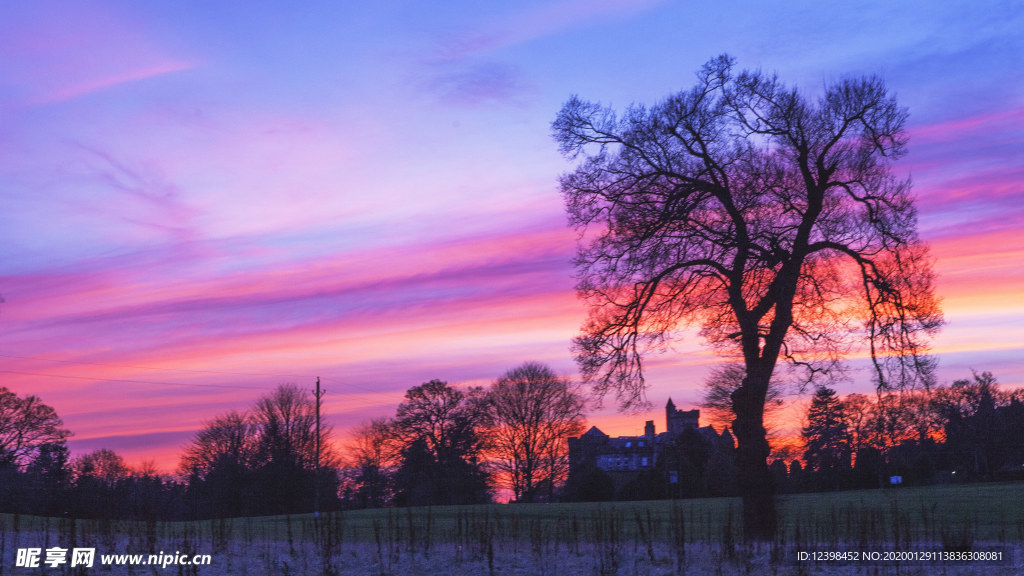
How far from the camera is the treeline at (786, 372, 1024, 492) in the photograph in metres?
73.6

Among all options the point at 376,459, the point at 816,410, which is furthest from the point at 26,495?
the point at 816,410

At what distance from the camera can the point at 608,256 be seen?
20.4 meters

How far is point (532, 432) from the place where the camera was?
79.0 meters

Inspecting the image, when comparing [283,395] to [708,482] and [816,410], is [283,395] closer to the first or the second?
[708,482]

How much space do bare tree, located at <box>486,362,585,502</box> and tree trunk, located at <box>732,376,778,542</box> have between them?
197 ft

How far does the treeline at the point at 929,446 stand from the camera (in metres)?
73.6

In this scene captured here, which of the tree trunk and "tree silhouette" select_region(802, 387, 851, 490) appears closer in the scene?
the tree trunk

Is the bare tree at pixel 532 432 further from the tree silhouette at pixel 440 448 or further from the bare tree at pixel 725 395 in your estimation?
the bare tree at pixel 725 395

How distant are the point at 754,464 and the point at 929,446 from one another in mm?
75974

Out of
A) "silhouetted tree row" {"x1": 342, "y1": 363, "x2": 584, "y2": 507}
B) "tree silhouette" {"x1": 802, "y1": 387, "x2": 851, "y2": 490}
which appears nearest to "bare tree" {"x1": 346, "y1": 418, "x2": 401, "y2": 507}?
"silhouetted tree row" {"x1": 342, "y1": 363, "x2": 584, "y2": 507}

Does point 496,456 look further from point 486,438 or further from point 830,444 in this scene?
point 830,444

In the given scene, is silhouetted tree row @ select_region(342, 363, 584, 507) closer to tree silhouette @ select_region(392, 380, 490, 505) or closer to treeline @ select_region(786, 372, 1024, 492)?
tree silhouette @ select_region(392, 380, 490, 505)

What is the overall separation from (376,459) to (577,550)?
71221mm

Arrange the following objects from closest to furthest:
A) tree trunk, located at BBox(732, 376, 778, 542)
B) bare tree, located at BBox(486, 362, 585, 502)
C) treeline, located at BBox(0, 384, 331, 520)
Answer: tree trunk, located at BBox(732, 376, 778, 542)
treeline, located at BBox(0, 384, 331, 520)
bare tree, located at BBox(486, 362, 585, 502)
